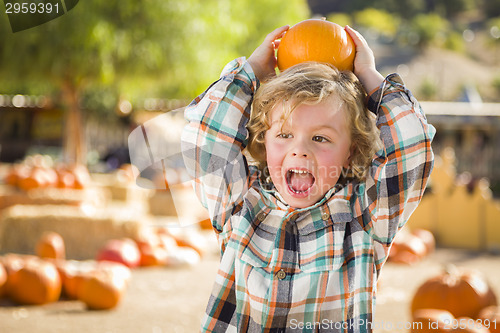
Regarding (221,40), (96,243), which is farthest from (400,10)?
→ (96,243)

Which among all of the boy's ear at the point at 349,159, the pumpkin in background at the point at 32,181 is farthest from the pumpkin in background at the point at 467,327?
the pumpkin in background at the point at 32,181

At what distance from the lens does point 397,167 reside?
184 cm

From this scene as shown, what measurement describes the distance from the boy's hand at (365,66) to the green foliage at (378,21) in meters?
83.8

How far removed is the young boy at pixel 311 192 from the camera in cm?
183

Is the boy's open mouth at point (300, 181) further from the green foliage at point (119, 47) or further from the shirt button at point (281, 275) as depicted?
the green foliage at point (119, 47)

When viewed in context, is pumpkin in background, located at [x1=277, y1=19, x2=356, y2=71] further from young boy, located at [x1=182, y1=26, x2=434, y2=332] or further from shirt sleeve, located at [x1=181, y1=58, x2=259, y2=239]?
shirt sleeve, located at [x1=181, y1=58, x2=259, y2=239]

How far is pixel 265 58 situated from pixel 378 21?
296 ft

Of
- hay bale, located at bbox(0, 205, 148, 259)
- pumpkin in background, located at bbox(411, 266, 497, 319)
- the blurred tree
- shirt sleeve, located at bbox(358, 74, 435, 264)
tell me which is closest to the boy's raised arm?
shirt sleeve, located at bbox(358, 74, 435, 264)

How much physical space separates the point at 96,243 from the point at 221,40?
9.15 m

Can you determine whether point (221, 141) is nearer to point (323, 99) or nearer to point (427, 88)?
point (323, 99)

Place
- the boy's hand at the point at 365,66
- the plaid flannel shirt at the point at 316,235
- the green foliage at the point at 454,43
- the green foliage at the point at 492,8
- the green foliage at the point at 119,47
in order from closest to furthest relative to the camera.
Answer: the plaid flannel shirt at the point at 316,235, the boy's hand at the point at 365,66, the green foliage at the point at 119,47, the green foliage at the point at 454,43, the green foliage at the point at 492,8

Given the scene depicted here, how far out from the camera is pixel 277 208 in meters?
1.95

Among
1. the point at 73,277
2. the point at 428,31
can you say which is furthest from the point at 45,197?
the point at 428,31

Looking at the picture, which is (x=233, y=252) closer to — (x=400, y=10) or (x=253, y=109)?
(x=253, y=109)
